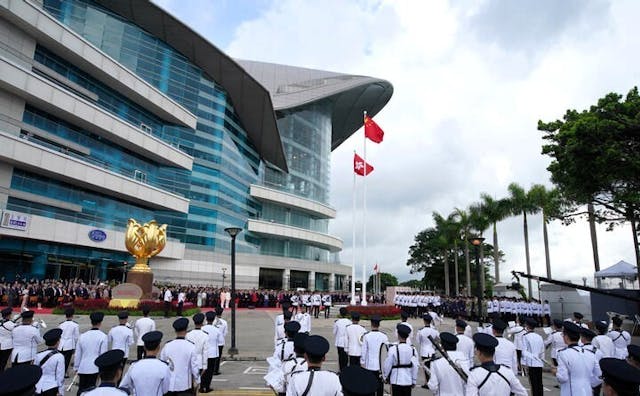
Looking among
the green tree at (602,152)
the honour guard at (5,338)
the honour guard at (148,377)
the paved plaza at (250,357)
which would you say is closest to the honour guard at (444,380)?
the honour guard at (148,377)

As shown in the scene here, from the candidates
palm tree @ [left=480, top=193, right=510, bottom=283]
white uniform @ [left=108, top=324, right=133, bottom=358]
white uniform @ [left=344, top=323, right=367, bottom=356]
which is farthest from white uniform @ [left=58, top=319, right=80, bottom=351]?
palm tree @ [left=480, top=193, right=510, bottom=283]

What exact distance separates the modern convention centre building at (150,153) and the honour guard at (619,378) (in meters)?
35.5

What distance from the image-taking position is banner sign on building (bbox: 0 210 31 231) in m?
28.9

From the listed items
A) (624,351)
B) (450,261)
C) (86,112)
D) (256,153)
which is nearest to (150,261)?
(86,112)

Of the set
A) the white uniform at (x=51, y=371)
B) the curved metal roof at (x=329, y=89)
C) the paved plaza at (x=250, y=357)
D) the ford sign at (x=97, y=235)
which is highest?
the curved metal roof at (x=329, y=89)

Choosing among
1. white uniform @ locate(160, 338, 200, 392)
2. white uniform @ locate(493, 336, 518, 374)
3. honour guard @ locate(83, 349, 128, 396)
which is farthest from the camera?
white uniform @ locate(493, 336, 518, 374)

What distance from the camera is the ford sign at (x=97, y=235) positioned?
1426 inches

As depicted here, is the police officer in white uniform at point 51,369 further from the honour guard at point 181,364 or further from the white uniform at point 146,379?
the white uniform at point 146,379

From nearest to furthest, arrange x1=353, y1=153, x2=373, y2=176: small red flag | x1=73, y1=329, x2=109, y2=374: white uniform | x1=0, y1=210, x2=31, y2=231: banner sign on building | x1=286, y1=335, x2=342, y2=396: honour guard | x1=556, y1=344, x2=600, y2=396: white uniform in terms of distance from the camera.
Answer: x1=286, y1=335, x2=342, y2=396: honour guard < x1=556, y1=344, x2=600, y2=396: white uniform < x1=73, y1=329, x2=109, y2=374: white uniform < x1=353, y1=153, x2=373, y2=176: small red flag < x1=0, y1=210, x2=31, y2=231: banner sign on building

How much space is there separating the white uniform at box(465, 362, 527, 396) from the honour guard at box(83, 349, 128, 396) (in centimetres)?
370

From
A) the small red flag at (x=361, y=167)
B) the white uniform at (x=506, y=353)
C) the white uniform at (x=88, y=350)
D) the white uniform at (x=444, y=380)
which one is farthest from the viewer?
the small red flag at (x=361, y=167)

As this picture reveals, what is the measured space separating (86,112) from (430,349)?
36423 mm

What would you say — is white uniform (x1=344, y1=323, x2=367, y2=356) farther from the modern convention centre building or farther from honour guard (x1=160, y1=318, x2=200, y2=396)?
the modern convention centre building

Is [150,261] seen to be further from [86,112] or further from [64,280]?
[86,112]
